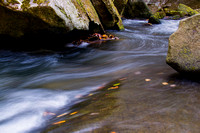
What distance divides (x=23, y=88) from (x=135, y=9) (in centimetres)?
1651

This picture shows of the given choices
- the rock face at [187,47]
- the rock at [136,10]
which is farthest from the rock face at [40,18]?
the rock at [136,10]

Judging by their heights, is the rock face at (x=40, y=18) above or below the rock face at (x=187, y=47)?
above

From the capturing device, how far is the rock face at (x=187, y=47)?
2.11m

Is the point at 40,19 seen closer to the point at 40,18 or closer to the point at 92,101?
Answer: the point at 40,18

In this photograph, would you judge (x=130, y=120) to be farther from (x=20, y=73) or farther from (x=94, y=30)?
(x=94, y=30)

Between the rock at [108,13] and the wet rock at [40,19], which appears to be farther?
the rock at [108,13]

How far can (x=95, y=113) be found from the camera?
5.49 feet

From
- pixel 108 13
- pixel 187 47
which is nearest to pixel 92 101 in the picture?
pixel 187 47

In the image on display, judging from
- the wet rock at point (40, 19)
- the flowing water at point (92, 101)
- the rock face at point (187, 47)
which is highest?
the wet rock at point (40, 19)

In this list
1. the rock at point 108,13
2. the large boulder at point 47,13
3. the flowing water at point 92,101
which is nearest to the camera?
the flowing water at point 92,101

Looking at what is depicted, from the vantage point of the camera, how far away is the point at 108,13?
8680mm

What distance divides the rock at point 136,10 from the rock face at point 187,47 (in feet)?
52.6

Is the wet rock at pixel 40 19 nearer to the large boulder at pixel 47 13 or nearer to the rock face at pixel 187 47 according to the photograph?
the large boulder at pixel 47 13

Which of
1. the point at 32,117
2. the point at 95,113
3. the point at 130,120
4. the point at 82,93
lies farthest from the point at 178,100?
the point at 32,117
